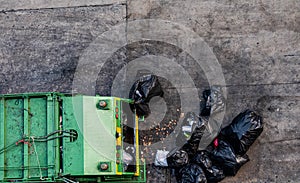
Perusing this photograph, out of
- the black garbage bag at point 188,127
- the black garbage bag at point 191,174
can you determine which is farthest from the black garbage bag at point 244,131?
the black garbage bag at point 191,174

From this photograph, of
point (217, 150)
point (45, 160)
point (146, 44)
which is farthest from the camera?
point (146, 44)

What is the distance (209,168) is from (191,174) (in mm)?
290

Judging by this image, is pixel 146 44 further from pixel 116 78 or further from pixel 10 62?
pixel 10 62

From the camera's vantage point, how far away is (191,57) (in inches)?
277

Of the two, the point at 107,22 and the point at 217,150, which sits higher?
the point at 107,22

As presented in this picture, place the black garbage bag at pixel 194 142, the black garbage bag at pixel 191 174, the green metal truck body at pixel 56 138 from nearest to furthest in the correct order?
the green metal truck body at pixel 56 138
the black garbage bag at pixel 191 174
the black garbage bag at pixel 194 142

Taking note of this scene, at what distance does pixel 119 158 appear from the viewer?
20.1ft

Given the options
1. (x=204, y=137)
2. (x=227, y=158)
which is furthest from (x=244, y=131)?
(x=204, y=137)

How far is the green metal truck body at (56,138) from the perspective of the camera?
5.88 m

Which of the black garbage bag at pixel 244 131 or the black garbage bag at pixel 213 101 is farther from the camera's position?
the black garbage bag at pixel 213 101

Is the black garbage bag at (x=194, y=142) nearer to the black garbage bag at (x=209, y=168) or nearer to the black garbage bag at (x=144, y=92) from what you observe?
the black garbage bag at (x=209, y=168)

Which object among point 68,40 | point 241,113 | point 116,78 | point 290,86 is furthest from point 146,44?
point 290,86

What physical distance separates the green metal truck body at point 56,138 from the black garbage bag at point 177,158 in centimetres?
96

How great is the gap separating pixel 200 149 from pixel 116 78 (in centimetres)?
177
